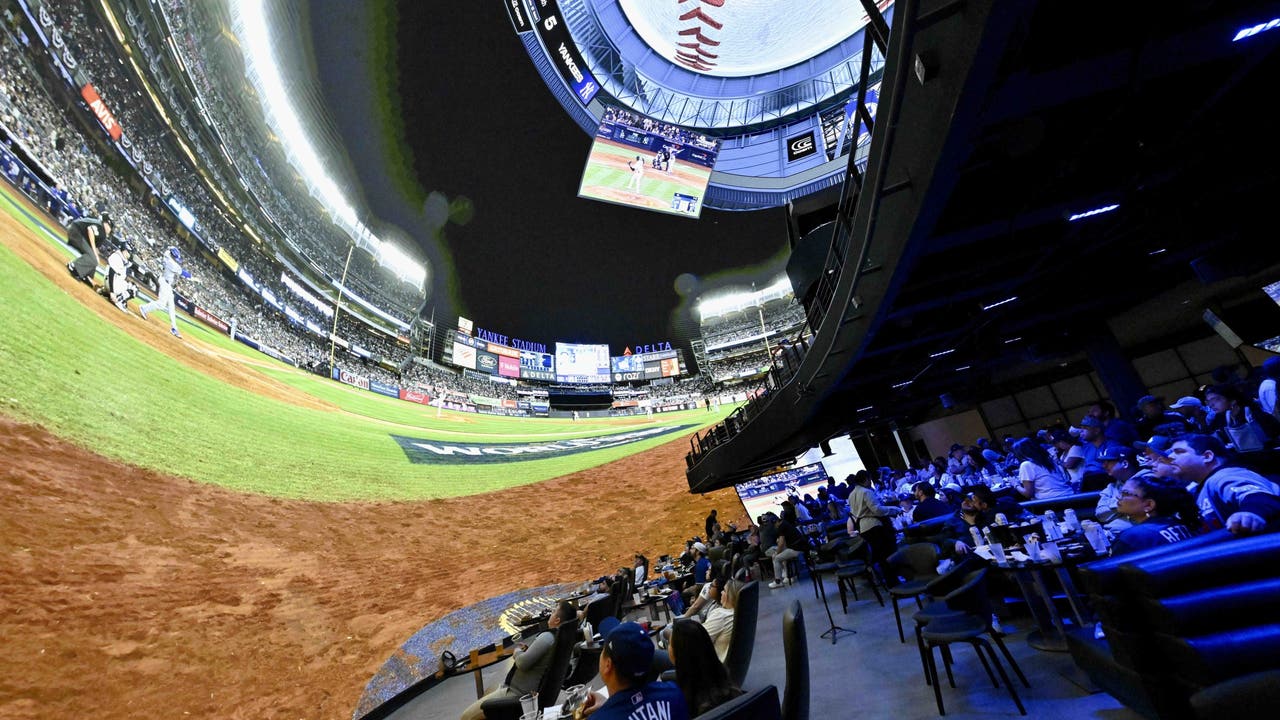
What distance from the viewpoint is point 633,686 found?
6.57 ft

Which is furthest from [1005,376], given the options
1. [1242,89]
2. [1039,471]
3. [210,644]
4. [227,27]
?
[227,27]

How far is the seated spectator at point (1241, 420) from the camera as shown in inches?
172

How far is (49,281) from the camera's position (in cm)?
627

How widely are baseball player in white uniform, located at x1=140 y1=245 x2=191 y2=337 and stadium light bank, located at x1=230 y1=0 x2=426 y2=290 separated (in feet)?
26.3

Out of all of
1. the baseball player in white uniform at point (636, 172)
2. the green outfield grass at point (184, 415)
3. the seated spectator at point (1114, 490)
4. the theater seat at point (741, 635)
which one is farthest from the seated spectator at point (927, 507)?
the baseball player in white uniform at point (636, 172)

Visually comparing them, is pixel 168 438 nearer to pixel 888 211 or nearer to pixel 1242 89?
pixel 888 211

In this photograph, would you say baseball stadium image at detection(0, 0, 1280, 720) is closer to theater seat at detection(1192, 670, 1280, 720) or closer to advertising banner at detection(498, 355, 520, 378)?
theater seat at detection(1192, 670, 1280, 720)

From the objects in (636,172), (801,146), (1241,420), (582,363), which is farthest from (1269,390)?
(582,363)

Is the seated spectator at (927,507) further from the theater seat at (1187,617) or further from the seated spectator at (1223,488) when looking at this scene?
the theater seat at (1187,617)

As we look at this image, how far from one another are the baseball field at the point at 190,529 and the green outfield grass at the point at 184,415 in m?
0.03

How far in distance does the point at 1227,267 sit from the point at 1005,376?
24.5 ft

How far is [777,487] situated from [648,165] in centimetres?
2278

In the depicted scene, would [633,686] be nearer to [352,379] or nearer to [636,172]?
[352,379]

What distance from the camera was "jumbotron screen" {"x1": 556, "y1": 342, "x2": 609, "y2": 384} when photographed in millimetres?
44844
